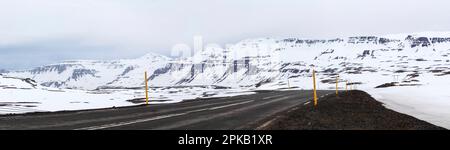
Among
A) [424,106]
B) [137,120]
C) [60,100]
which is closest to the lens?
[137,120]

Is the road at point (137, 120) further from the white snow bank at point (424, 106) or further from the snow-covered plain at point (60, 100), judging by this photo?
the snow-covered plain at point (60, 100)

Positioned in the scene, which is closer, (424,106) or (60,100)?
(424,106)

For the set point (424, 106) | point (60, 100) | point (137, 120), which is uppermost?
point (137, 120)

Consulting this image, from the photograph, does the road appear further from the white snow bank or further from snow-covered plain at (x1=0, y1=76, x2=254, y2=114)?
snow-covered plain at (x1=0, y1=76, x2=254, y2=114)

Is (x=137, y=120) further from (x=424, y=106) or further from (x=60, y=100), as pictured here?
(x=60, y=100)

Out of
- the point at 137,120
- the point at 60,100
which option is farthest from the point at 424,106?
the point at 60,100

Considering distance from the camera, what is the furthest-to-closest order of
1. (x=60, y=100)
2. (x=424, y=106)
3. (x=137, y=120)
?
(x=60, y=100), (x=424, y=106), (x=137, y=120)
